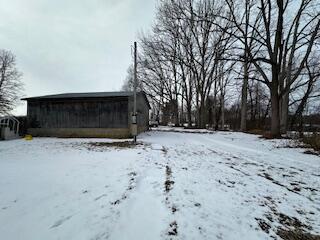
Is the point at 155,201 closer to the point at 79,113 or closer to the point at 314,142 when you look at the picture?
the point at 314,142

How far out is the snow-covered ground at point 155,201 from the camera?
3.02m

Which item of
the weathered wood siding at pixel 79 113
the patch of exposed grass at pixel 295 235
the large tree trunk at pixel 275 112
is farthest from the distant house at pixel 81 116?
the patch of exposed grass at pixel 295 235

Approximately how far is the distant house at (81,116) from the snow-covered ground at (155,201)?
34.9 ft

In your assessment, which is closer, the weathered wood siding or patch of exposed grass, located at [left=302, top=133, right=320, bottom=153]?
patch of exposed grass, located at [left=302, top=133, right=320, bottom=153]

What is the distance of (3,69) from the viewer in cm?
3578

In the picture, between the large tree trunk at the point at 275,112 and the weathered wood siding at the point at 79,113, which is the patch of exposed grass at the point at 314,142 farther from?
the weathered wood siding at the point at 79,113

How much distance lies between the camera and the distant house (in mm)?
17484

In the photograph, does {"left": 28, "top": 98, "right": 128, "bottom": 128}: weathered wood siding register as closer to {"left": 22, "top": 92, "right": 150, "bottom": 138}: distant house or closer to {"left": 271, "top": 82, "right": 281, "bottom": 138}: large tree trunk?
{"left": 22, "top": 92, "right": 150, "bottom": 138}: distant house

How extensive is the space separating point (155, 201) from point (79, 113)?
15.8m

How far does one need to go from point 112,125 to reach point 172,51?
18.6m

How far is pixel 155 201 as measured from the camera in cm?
401

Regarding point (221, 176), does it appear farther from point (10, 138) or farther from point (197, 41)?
point (197, 41)

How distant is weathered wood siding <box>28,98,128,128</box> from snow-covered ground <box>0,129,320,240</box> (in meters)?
10.8

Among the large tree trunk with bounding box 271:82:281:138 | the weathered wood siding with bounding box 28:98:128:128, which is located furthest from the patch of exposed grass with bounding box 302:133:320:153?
the weathered wood siding with bounding box 28:98:128:128
